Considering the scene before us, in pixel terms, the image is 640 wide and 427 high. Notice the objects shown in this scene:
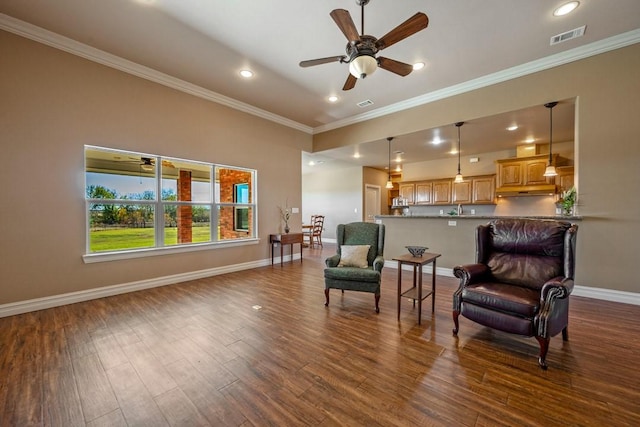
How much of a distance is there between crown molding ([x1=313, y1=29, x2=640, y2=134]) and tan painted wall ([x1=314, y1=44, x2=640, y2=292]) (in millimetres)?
77

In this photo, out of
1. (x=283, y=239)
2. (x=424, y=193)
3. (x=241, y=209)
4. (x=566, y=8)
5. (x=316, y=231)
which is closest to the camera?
(x=566, y=8)

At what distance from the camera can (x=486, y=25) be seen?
2945mm

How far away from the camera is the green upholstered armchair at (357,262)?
10.1 feet

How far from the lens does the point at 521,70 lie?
3807 millimetres

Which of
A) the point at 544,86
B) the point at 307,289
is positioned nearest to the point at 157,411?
the point at 307,289

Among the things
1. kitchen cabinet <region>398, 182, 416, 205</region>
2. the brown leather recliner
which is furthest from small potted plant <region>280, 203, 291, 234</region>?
kitchen cabinet <region>398, 182, 416, 205</region>

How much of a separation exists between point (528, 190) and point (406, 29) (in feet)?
19.2

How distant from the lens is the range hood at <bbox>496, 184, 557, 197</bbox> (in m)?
5.95

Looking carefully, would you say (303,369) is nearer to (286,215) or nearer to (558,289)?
(558,289)

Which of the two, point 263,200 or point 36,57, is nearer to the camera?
point 36,57

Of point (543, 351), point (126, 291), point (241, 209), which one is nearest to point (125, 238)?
point (126, 291)

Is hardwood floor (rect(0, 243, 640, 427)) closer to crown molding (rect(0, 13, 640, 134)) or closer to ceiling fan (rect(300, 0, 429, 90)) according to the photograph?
ceiling fan (rect(300, 0, 429, 90))

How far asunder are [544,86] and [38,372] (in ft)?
21.3

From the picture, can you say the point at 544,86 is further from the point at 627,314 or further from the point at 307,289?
the point at 307,289
